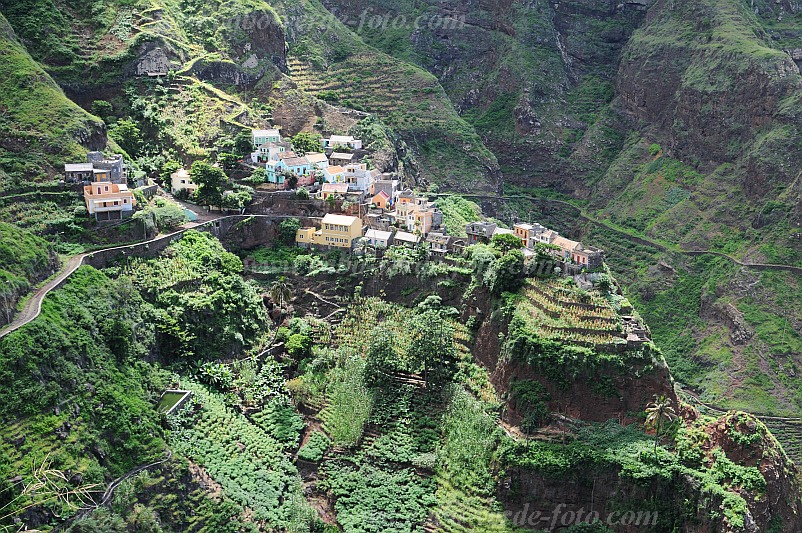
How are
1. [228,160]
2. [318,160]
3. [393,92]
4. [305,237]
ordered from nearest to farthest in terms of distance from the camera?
1. [305,237]
2. [228,160]
3. [318,160]
4. [393,92]

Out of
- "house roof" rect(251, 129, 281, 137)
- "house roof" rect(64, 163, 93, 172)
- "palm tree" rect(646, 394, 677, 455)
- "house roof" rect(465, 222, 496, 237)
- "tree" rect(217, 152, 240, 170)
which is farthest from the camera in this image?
"house roof" rect(251, 129, 281, 137)

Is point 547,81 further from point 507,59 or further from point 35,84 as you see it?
point 35,84

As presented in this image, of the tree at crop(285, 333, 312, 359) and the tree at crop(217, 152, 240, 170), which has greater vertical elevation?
the tree at crop(217, 152, 240, 170)

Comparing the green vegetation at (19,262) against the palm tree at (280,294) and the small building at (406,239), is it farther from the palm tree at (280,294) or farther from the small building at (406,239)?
the small building at (406,239)

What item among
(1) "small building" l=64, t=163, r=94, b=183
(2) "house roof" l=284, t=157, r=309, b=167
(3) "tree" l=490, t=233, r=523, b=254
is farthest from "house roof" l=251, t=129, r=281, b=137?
(3) "tree" l=490, t=233, r=523, b=254

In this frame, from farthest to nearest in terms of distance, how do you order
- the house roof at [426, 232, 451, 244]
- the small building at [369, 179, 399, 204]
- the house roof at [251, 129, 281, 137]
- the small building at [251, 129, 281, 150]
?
the house roof at [251, 129, 281, 137]
the small building at [251, 129, 281, 150]
the small building at [369, 179, 399, 204]
the house roof at [426, 232, 451, 244]

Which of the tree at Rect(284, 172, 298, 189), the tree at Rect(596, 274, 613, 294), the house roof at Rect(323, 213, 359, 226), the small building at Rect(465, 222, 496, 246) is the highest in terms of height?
the tree at Rect(596, 274, 613, 294)

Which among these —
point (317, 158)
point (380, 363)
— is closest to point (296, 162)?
point (317, 158)

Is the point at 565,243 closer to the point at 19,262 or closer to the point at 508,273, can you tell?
the point at 508,273

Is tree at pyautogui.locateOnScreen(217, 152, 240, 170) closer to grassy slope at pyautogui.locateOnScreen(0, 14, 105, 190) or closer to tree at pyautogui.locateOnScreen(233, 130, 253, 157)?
tree at pyautogui.locateOnScreen(233, 130, 253, 157)
